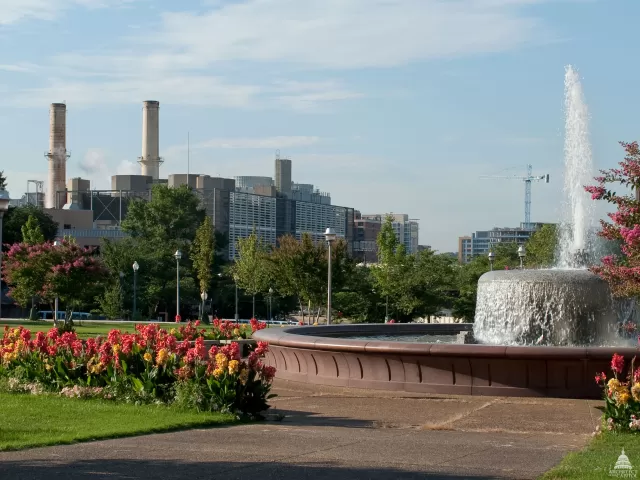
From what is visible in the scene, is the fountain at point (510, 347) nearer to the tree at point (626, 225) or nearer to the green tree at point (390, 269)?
the tree at point (626, 225)

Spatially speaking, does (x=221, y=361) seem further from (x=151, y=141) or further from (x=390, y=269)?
(x=151, y=141)

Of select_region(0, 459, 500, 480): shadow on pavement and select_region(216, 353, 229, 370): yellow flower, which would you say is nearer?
select_region(0, 459, 500, 480): shadow on pavement

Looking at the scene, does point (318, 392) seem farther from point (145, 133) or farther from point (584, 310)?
point (145, 133)

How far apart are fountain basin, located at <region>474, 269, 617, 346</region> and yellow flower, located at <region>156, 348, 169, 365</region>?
26.1ft

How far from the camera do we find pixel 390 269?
56.2 m

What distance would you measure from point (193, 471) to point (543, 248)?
50.2 m

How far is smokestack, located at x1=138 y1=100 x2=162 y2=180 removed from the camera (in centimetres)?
12162

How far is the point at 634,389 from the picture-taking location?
12.1 meters

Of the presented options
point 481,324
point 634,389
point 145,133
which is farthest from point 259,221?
point 634,389

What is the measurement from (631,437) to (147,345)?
Result: 23.5 ft

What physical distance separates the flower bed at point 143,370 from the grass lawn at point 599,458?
4.51m

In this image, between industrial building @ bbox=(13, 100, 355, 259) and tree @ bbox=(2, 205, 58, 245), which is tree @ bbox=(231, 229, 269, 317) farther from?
industrial building @ bbox=(13, 100, 355, 259)

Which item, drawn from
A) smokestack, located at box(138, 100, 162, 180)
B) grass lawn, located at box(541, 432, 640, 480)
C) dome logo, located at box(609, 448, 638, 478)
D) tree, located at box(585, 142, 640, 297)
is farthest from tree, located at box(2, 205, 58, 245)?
dome logo, located at box(609, 448, 638, 478)

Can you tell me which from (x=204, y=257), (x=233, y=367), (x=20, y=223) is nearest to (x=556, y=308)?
(x=233, y=367)
